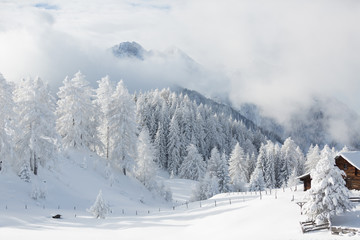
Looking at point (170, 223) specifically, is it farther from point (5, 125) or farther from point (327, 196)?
point (5, 125)

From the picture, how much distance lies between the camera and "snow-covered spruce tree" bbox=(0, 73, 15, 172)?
112 feet

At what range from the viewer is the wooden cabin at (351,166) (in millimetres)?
30673

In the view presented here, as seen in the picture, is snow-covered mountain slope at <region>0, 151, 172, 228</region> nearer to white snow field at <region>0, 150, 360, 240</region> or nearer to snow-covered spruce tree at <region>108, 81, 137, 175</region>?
white snow field at <region>0, 150, 360, 240</region>

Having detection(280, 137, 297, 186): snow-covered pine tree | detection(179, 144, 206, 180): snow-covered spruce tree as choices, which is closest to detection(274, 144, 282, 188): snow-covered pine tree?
detection(280, 137, 297, 186): snow-covered pine tree

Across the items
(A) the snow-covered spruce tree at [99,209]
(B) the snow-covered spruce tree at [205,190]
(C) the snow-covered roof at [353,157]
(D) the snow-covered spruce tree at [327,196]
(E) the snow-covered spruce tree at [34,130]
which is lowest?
(B) the snow-covered spruce tree at [205,190]

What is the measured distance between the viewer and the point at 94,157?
51750mm

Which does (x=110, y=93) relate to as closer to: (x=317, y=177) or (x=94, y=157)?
(x=94, y=157)

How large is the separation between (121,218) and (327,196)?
1947 centimetres

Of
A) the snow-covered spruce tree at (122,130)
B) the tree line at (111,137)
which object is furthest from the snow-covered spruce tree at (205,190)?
the snow-covered spruce tree at (122,130)

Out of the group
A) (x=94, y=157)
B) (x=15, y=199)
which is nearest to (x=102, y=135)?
(x=94, y=157)

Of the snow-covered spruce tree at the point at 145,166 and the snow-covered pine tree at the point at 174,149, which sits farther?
the snow-covered pine tree at the point at 174,149

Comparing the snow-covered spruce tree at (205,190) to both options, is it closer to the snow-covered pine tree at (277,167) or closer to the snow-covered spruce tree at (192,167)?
the snow-covered spruce tree at (192,167)

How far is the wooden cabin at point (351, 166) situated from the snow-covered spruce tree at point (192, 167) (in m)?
46.6

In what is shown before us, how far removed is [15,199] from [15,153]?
6.24 metres
